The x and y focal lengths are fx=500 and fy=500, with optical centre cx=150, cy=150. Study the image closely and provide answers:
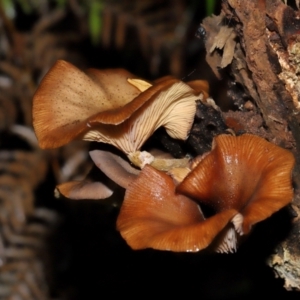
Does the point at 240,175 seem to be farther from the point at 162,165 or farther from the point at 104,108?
the point at 104,108

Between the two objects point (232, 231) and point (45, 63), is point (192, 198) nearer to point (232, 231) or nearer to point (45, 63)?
point (232, 231)

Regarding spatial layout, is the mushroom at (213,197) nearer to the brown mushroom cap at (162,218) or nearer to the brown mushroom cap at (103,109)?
the brown mushroom cap at (162,218)

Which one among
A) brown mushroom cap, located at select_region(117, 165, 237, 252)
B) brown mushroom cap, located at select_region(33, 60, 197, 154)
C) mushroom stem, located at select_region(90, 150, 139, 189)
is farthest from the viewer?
mushroom stem, located at select_region(90, 150, 139, 189)

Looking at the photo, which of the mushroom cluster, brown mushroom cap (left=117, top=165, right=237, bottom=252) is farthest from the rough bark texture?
brown mushroom cap (left=117, top=165, right=237, bottom=252)

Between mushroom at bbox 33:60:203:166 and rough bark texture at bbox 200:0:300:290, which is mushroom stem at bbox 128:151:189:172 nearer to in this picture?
mushroom at bbox 33:60:203:166

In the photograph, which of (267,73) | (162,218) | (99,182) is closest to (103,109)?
(99,182)
